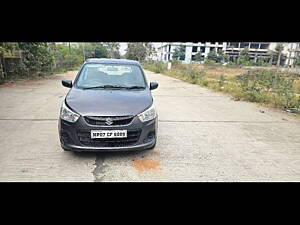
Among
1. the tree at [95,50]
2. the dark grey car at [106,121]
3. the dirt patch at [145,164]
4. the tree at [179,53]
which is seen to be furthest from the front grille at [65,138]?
the tree at [179,53]

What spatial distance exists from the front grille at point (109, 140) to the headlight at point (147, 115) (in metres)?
0.19

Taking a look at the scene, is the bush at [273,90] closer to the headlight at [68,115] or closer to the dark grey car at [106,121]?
the dark grey car at [106,121]

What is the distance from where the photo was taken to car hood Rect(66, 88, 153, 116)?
122 inches

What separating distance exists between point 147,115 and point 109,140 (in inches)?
27.1

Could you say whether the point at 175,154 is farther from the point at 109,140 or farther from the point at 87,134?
the point at 87,134

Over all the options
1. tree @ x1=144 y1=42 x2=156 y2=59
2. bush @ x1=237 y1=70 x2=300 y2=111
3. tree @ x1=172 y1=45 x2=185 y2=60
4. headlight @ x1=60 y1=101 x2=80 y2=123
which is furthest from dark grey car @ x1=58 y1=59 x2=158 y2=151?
tree @ x1=172 y1=45 x2=185 y2=60

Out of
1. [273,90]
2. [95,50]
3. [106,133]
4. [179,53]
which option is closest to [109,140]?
[106,133]

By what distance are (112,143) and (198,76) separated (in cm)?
1472
